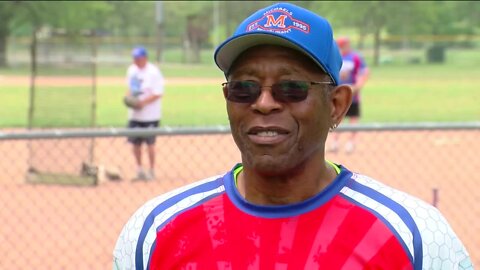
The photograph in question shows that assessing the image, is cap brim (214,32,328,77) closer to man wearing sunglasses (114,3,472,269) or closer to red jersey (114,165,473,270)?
man wearing sunglasses (114,3,472,269)

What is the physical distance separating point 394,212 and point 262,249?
342 millimetres

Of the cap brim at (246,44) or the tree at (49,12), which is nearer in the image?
the cap brim at (246,44)

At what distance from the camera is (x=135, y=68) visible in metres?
10.6

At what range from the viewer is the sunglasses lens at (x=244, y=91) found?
203cm

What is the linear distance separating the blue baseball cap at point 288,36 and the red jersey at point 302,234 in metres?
0.32

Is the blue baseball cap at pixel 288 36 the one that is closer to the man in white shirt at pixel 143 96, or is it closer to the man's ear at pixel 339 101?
the man's ear at pixel 339 101

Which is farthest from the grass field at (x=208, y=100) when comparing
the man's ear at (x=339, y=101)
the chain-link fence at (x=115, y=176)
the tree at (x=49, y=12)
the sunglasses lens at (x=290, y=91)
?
the sunglasses lens at (x=290, y=91)

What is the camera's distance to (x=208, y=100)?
21875mm

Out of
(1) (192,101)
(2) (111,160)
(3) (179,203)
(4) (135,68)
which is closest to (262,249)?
(3) (179,203)

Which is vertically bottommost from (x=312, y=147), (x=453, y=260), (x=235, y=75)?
(x=453, y=260)

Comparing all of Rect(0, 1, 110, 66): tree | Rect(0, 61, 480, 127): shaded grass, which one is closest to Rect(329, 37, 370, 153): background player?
Rect(0, 61, 480, 127): shaded grass

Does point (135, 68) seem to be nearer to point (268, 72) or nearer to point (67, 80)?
point (67, 80)

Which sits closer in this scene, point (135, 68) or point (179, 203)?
point (179, 203)

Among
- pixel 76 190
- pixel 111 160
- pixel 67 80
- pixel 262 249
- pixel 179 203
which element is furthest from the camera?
pixel 111 160
